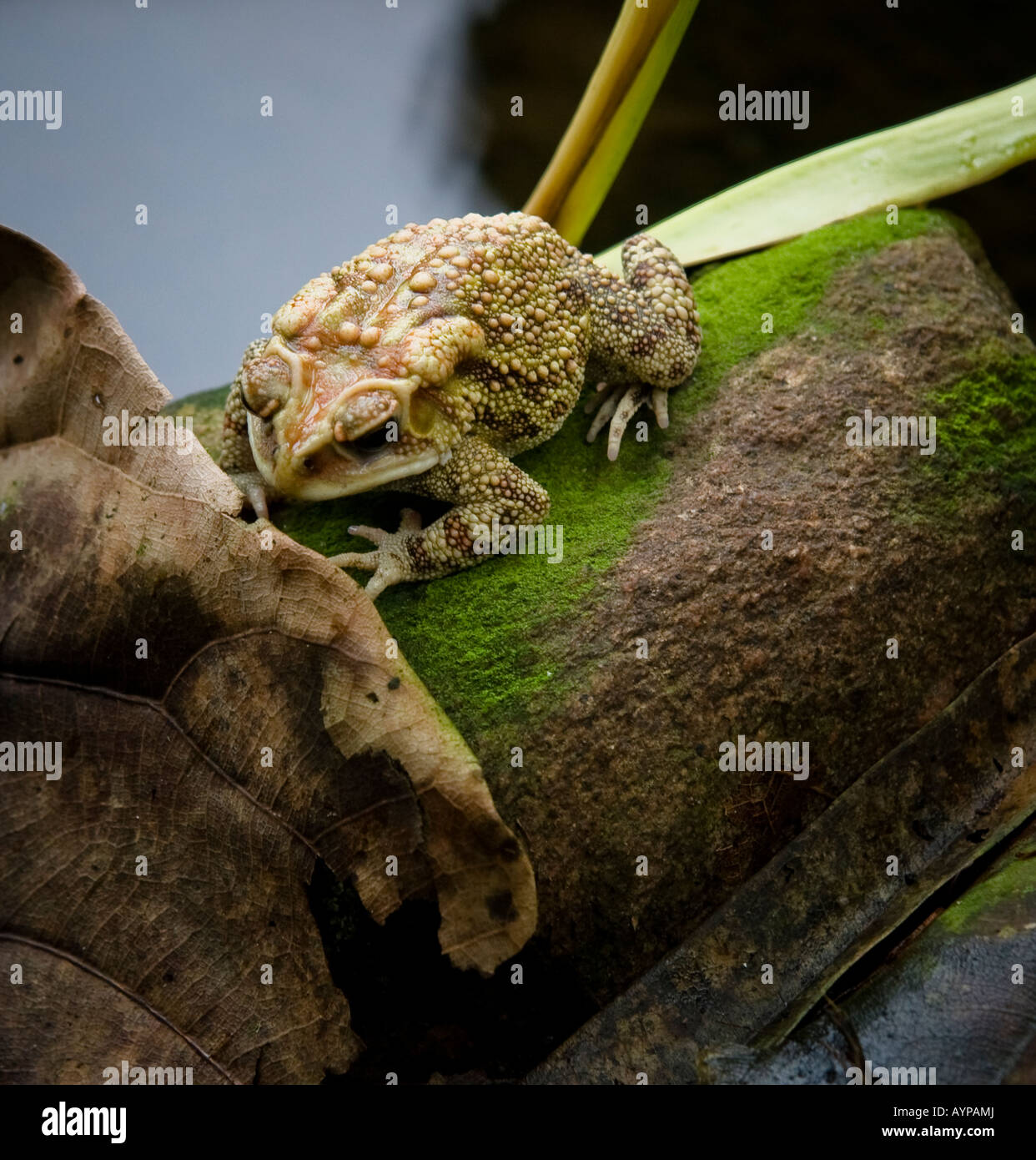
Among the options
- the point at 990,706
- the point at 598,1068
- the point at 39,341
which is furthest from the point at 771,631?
the point at 39,341

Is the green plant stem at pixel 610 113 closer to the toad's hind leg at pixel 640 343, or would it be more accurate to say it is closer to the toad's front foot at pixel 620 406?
the toad's hind leg at pixel 640 343

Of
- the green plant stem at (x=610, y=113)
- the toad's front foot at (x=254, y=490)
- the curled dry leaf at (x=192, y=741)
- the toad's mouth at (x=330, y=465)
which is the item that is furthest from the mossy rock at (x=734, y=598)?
the green plant stem at (x=610, y=113)

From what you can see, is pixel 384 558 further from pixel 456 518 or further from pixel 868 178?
pixel 868 178

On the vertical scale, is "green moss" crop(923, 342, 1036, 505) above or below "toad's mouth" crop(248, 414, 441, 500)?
above

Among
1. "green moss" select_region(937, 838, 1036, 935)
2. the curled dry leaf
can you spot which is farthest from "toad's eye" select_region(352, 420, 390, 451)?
"green moss" select_region(937, 838, 1036, 935)

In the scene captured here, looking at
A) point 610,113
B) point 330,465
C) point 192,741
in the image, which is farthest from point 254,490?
point 610,113

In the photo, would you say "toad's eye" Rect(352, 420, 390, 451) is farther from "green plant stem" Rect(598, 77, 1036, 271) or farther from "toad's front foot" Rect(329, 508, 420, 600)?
"green plant stem" Rect(598, 77, 1036, 271)

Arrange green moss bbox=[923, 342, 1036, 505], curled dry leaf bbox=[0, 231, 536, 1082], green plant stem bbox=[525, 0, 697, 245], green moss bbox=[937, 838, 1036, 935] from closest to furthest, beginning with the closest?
1. curled dry leaf bbox=[0, 231, 536, 1082]
2. green moss bbox=[937, 838, 1036, 935]
3. green moss bbox=[923, 342, 1036, 505]
4. green plant stem bbox=[525, 0, 697, 245]
